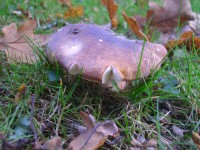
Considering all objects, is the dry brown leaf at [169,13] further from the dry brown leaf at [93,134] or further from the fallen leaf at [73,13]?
the dry brown leaf at [93,134]

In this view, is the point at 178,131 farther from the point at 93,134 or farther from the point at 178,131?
the point at 93,134

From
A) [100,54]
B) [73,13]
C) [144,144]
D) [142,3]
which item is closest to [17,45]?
[100,54]

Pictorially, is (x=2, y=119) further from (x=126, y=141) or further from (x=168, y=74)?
(x=168, y=74)

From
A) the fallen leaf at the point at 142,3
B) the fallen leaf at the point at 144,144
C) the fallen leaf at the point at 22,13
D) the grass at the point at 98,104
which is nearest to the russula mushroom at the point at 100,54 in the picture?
the grass at the point at 98,104

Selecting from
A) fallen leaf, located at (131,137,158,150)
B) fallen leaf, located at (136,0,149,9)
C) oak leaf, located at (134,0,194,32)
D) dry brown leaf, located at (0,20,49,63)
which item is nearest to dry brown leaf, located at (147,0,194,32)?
oak leaf, located at (134,0,194,32)

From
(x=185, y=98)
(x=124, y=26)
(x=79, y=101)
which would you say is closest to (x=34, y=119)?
(x=79, y=101)

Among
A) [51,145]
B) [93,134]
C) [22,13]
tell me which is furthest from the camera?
[22,13]

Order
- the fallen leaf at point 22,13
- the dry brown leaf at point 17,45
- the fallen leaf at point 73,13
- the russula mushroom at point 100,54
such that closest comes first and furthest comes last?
the russula mushroom at point 100,54, the dry brown leaf at point 17,45, the fallen leaf at point 22,13, the fallen leaf at point 73,13
